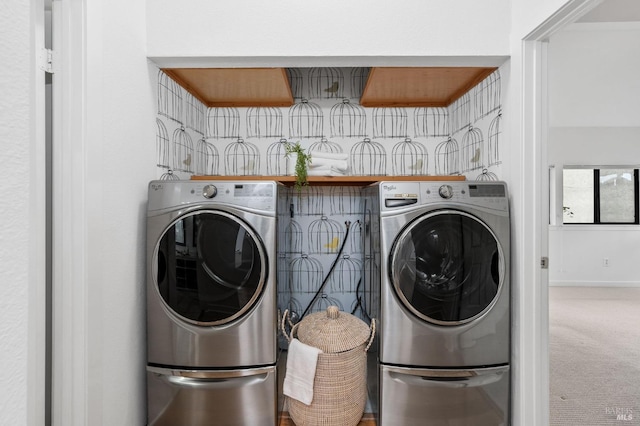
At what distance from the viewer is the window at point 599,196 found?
4.96 meters

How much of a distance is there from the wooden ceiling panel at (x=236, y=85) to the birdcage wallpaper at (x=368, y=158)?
0.64 metres

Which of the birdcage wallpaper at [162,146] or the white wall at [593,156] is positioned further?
the white wall at [593,156]

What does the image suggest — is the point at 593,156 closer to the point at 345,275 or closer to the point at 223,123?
the point at 345,275

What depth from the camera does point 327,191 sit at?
2.70 meters

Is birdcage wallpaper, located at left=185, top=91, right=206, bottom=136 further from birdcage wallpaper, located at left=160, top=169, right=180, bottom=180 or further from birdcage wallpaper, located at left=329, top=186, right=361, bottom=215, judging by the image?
birdcage wallpaper, located at left=329, top=186, right=361, bottom=215

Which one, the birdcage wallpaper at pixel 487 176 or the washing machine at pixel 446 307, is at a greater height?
the birdcage wallpaper at pixel 487 176

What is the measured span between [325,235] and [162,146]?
132 cm

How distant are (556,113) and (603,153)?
1024mm

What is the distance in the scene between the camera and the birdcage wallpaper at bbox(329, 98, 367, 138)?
271 centimetres

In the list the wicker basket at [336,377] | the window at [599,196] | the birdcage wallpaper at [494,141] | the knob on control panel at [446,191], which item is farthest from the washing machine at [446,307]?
the window at [599,196]

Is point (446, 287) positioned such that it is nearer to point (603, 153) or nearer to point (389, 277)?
point (389, 277)

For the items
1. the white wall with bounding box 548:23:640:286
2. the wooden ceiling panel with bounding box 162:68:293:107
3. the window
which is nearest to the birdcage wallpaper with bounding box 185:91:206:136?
the wooden ceiling panel with bounding box 162:68:293:107

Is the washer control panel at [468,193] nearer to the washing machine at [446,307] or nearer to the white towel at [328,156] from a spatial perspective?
the washing machine at [446,307]

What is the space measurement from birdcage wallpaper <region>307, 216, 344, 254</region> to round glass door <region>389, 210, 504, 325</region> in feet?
3.27
